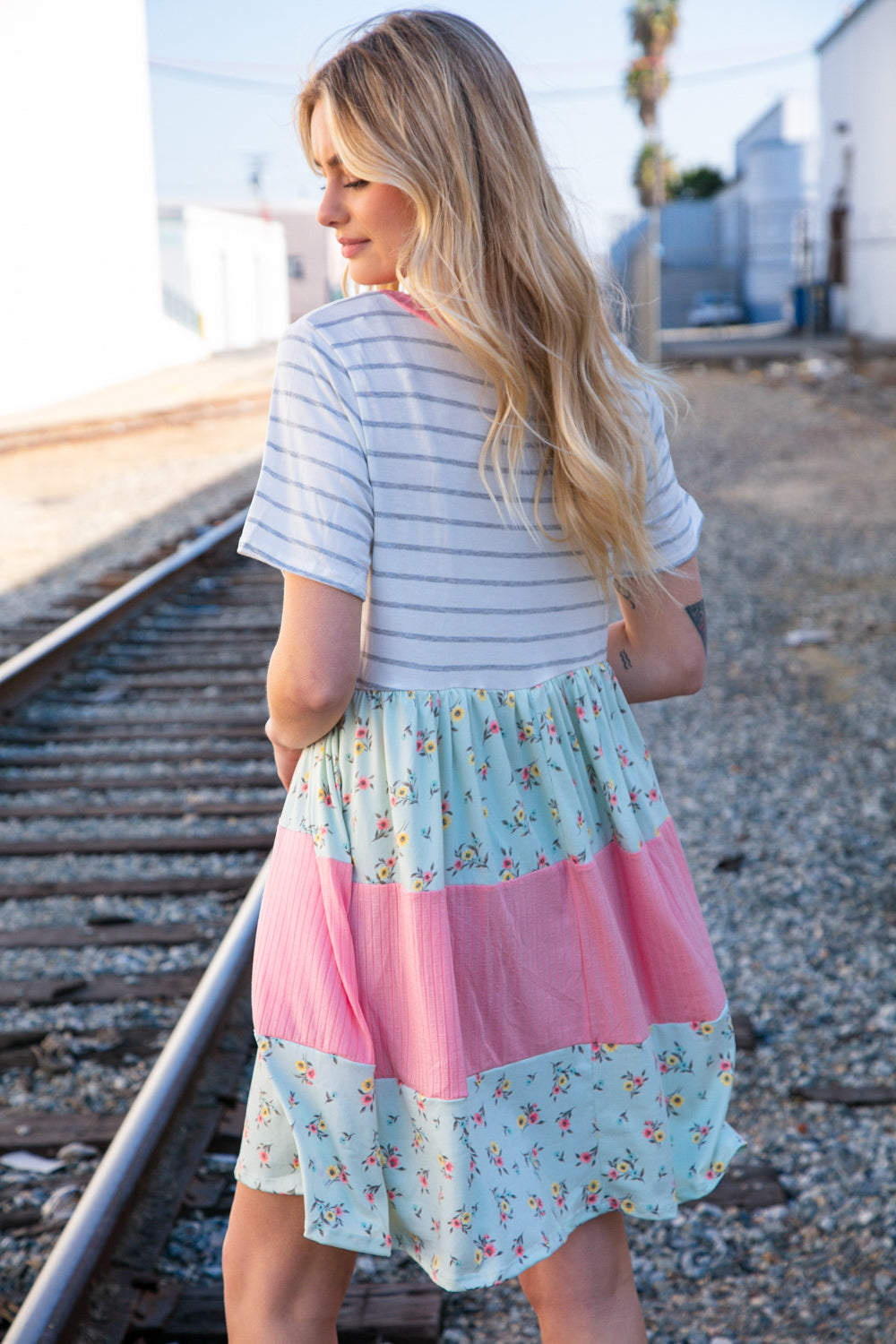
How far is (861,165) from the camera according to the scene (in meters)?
29.2

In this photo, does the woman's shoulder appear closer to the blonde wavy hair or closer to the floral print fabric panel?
the blonde wavy hair

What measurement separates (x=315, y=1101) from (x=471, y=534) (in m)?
0.63

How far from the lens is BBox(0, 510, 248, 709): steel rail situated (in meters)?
5.72

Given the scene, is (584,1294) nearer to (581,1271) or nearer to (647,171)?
(581,1271)

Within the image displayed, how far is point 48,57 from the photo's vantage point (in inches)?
826

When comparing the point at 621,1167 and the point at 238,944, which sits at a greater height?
the point at 621,1167

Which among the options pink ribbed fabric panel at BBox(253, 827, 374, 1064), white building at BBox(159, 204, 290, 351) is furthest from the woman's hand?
white building at BBox(159, 204, 290, 351)

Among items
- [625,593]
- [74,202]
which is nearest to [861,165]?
[74,202]

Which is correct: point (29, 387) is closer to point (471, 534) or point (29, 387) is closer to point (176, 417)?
point (176, 417)

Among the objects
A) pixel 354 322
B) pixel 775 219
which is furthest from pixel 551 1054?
pixel 775 219

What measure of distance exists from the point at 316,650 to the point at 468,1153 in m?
0.56

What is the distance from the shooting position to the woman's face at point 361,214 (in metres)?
1.33

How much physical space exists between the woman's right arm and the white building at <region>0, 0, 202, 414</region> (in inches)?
790

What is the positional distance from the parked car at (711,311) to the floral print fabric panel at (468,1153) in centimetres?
4043
